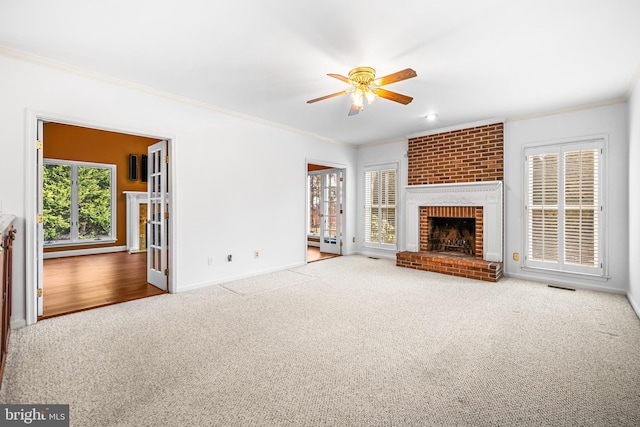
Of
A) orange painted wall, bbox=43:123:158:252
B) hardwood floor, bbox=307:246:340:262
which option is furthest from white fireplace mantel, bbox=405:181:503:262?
orange painted wall, bbox=43:123:158:252

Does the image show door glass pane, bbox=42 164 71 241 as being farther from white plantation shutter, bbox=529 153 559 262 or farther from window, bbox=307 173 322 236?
white plantation shutter, bbox=529 153 559 262

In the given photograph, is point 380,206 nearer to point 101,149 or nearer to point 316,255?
point 316,255

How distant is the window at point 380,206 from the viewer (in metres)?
6.36

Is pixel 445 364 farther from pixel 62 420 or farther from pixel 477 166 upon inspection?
pixel 477 166

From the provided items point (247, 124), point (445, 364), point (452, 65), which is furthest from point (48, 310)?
point (452, 65)

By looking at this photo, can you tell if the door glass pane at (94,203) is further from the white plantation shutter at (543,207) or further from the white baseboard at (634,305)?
the white baseboard at (634,305)

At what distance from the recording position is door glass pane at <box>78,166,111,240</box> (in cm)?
714

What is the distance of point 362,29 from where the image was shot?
7.92 feet

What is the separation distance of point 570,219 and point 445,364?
3460mm

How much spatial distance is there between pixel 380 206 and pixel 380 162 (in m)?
0.92

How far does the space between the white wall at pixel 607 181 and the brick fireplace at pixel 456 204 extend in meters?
0.18

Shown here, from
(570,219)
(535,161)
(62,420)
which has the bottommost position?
(62,420)

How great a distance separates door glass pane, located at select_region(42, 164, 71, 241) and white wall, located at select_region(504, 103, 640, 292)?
29.1 feet

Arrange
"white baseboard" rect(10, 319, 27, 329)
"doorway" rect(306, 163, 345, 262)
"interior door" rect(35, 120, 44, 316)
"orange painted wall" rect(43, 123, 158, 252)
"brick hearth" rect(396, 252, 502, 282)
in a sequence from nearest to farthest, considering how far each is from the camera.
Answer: "white baseboard" rect(10, 319, 27, 329), "interior door" rect(35, 120, 44, 316), "brick hearth" rect(396, 252, 502, 282), "orange painted wall" rect(43, 123, 158, 252), "doorway" rect(306, 163, 345, 262)
